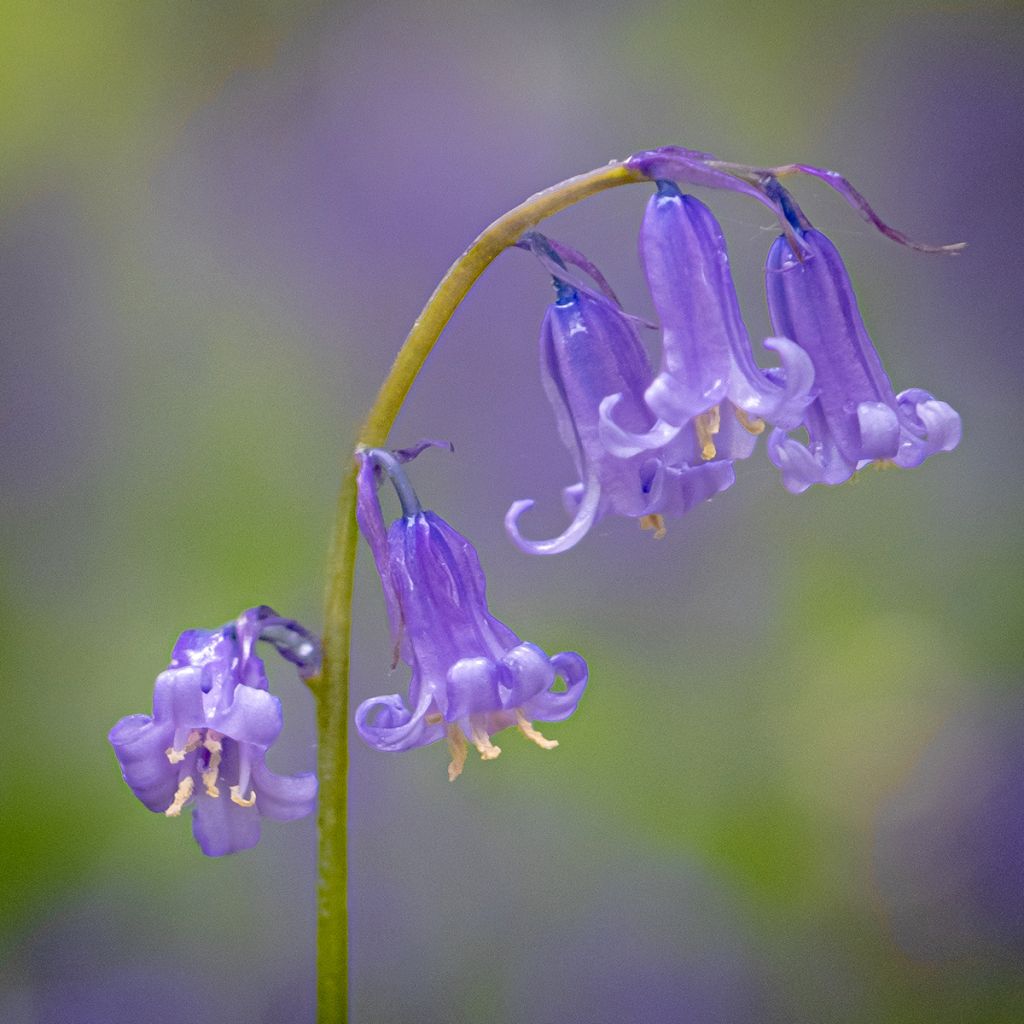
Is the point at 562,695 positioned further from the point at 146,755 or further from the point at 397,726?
the point at 146,755

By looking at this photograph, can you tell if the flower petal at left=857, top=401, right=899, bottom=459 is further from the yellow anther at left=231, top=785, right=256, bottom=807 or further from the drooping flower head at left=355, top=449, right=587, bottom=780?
the yellow anther at left=231, top=785, right=256, bottom=807

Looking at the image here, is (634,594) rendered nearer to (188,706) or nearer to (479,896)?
(479,896)

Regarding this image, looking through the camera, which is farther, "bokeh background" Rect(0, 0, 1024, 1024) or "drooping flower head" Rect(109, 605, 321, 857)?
"bokeh background" Rect(0, 0, 1024, 1024)

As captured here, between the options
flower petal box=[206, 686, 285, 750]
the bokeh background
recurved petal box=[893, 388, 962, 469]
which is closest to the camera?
flower petal box=[206, 686, 285, 750]

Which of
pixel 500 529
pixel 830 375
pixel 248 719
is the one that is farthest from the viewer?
pixel 500 529

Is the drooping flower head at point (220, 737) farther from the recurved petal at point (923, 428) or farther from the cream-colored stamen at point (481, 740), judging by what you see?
the recurved petal at point (923, 428)

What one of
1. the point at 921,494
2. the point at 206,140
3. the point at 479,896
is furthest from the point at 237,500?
the point at 921,494

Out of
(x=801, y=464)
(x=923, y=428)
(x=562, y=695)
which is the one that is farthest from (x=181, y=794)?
(x=923, y=428)

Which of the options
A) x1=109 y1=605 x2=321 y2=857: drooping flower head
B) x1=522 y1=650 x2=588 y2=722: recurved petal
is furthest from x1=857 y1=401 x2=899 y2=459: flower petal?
x1=109 y1=605 x2=321 y2=857: drooping flower head
